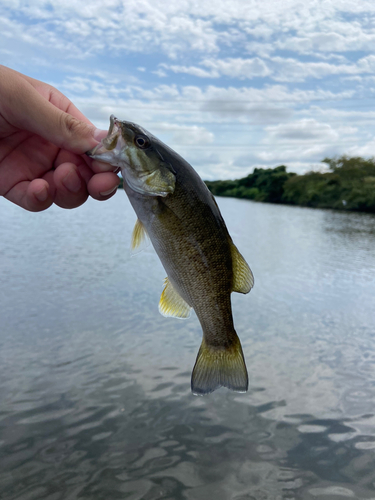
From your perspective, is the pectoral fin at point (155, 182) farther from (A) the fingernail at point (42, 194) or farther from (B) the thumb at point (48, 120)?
(A) the fingernail at point (42, 194)

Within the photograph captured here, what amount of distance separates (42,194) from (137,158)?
1029mm

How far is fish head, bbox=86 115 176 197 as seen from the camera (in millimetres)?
2158

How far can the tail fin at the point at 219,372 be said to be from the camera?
2.29 m

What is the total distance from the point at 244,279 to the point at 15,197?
1946 millimetres

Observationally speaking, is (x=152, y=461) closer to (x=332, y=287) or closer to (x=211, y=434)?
(x=211, y=434)

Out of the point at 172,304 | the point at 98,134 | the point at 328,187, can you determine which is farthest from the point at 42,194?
the point at 328,187

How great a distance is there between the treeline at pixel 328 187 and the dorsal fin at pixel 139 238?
68405mm

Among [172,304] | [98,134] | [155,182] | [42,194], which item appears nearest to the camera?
[155,182]

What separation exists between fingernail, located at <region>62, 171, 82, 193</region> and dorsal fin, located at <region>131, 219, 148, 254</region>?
70cm

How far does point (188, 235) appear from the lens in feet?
7.29

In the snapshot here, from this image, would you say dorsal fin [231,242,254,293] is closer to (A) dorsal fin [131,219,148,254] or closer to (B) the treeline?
(A) dorsal fin [131,219,148,254]

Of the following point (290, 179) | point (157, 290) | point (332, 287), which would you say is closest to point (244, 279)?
point (157, 290)

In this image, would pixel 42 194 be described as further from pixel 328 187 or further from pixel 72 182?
pixel 328 187

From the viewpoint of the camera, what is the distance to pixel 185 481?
18.6 ft
